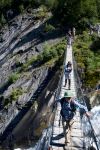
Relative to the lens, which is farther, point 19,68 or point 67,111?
point 19,68

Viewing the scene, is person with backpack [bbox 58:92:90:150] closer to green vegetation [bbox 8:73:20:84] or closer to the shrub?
the shrub

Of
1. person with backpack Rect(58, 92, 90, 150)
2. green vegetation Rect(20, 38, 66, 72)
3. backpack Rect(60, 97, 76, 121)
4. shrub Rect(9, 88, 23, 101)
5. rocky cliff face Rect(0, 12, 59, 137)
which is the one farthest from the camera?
green vegetation Rect(20, 38, 66, 72)

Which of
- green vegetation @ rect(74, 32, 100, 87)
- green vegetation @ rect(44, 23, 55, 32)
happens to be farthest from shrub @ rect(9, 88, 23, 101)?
green vegetation @ rect(44, 23, 55, 32)

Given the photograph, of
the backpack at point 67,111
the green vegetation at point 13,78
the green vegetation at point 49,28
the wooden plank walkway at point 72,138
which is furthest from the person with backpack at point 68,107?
the green vegetation at point 49,28

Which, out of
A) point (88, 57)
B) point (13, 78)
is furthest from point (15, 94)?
Result: point (88, 57)

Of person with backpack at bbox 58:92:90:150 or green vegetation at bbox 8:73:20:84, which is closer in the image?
person with backpack at bbox 58:92:90:150

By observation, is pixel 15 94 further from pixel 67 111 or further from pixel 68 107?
pixel 68 107

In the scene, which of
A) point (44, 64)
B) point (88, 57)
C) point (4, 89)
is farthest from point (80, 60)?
point (4, 89)

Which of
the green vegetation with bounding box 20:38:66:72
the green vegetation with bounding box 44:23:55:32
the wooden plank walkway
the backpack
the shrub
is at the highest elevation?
the green vegetation with bounding box 44:23:55:32

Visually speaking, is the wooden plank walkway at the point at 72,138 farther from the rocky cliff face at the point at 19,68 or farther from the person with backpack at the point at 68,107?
the rocky cliff face at the point at 19,68
